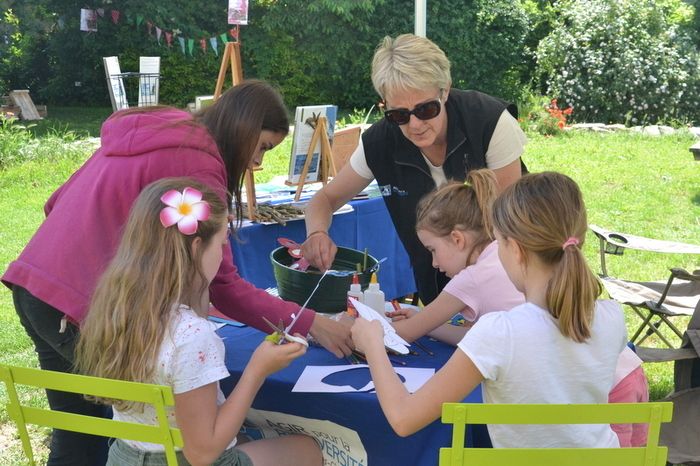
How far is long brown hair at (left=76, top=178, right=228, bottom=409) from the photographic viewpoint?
1.73 meters

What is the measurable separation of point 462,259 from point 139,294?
3.22 feet

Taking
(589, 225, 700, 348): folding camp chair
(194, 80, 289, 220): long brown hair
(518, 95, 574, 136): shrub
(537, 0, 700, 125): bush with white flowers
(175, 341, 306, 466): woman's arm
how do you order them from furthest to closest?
(537, 0, 700, 125): bush with white flowers < (518, 95, 574, 136): shrub < (589, 225, 700, 348): folding camp chair < (194, 80, 289, 220): long brown hair < (175, 341, 306, 466): woman's arm

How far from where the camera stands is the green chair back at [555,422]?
1.53m

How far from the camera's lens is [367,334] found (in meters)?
1.91

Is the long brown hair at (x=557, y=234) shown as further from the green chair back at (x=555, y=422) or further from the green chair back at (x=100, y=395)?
the green chair back at (x=100, y=395)

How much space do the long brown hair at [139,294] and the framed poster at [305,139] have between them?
2374mm

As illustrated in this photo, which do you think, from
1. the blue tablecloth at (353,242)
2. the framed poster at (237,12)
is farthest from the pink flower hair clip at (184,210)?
the framed poster at (237,12)

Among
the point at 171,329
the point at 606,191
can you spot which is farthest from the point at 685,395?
the point at 606,191

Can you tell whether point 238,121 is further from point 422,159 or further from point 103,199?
point 422,159

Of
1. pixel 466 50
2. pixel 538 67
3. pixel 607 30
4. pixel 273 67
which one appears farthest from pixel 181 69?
pixel 607 30

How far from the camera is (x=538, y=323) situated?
167 centimetres

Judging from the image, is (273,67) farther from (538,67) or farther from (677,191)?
(677,191)

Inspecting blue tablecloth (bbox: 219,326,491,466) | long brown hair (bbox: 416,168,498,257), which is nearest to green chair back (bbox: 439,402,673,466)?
blue tablecloth (bbox: 219,326,491,466)

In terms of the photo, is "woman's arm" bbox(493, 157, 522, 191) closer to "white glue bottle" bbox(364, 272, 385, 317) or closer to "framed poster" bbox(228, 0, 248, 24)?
"white glue bottle" bbox(364, 272, 385, 317)
